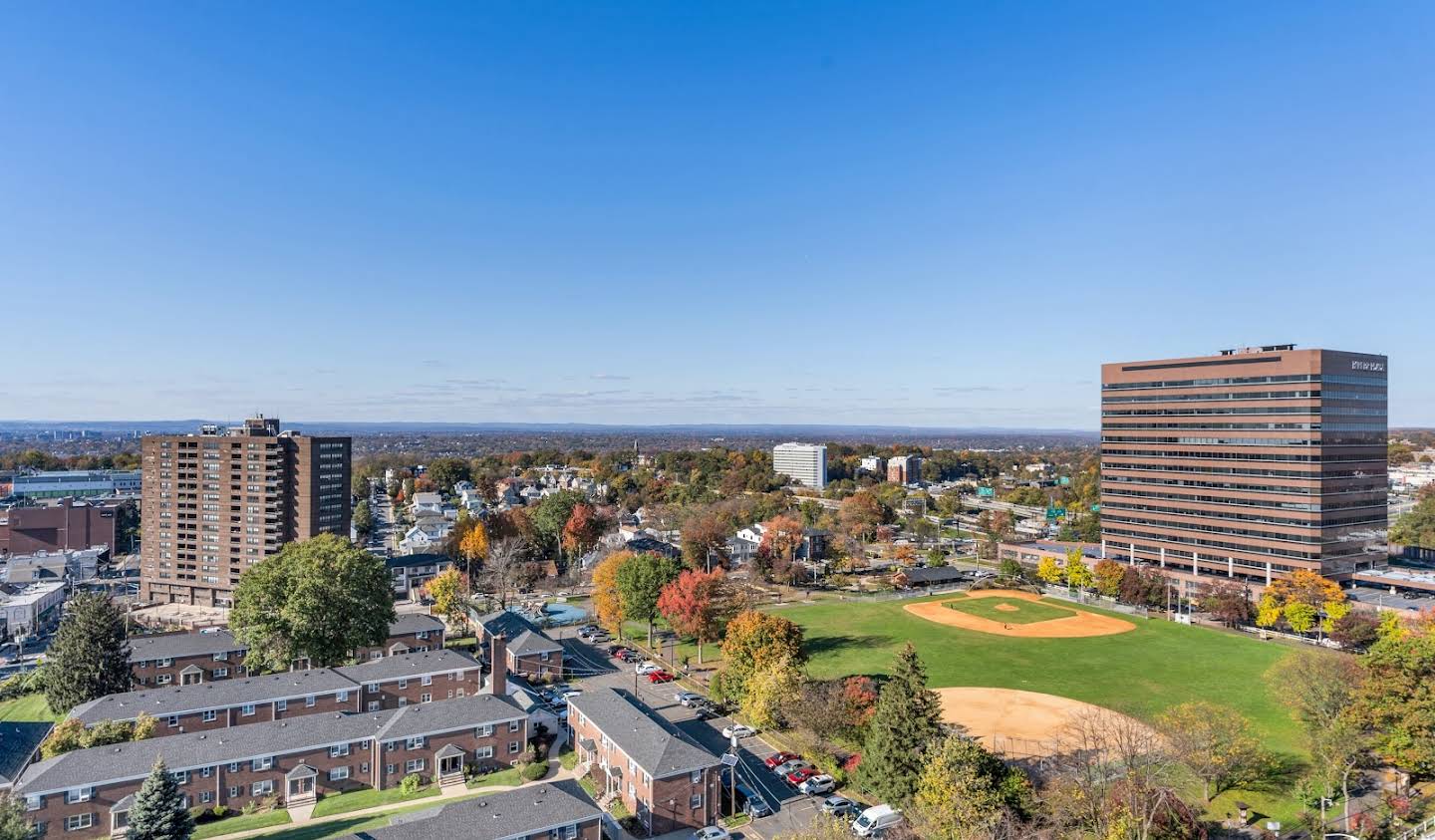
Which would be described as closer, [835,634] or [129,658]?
[129,658]

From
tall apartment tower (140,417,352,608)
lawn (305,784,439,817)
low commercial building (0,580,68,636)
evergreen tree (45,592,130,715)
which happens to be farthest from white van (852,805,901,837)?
low commercial building (0,580,68,636)

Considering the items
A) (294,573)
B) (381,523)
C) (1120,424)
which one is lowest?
(381,523)

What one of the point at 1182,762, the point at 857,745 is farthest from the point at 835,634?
the point at 1182,762

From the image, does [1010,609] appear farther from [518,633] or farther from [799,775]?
[518,633]

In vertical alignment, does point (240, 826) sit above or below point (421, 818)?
below

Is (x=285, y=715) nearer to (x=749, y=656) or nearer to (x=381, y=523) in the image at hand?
(x=749, y=656)

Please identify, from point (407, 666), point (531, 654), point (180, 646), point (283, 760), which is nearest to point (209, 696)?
point (283, 760)
